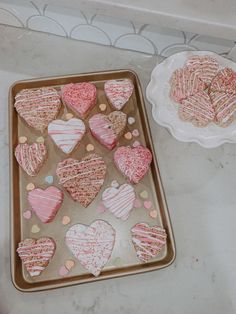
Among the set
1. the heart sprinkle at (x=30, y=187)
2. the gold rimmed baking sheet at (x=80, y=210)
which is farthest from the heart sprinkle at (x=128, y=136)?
the heart sprinkle at (x=30, y=187)

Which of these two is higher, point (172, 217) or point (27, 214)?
point (172, 217)

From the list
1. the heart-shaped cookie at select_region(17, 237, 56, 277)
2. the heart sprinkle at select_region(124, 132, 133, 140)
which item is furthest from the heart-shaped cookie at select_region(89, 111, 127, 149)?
the heart-shaped cookie at select_region(17, 237, 56, 277)

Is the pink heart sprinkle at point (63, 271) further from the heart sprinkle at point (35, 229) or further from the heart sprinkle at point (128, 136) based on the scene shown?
the heart sprinkle at point (128, 136)

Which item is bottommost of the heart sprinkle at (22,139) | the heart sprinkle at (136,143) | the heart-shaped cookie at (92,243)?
the heart-shaped cookie at (92,243)

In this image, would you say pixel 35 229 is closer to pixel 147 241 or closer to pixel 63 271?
pixel 63 271

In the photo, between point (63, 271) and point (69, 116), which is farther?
point (69, 116)

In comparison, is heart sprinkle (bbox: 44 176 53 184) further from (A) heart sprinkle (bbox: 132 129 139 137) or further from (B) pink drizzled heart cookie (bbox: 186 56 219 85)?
(B) pink drizzled heart cookie (bbox: 186 56 219 85)

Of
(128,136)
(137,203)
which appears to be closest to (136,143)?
(128,136)

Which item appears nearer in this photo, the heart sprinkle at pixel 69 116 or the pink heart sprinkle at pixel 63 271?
the pink heart sprinkle at pixel 63 271

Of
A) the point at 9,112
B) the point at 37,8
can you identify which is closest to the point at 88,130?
the point at 9,112
